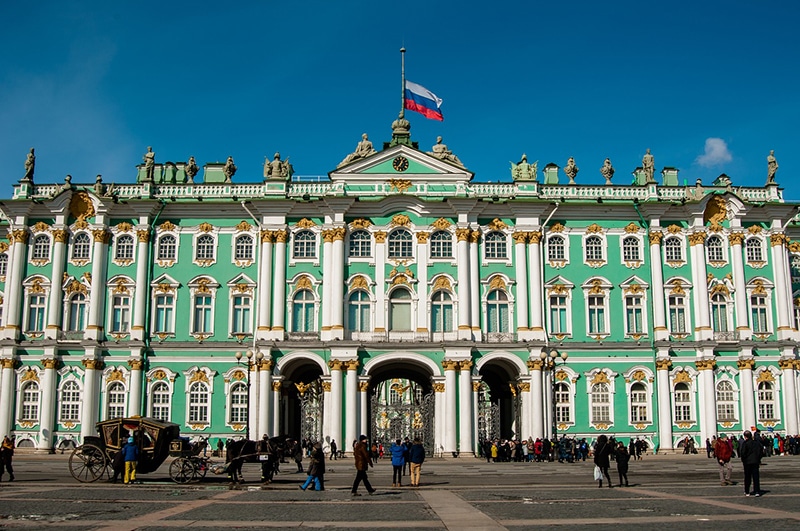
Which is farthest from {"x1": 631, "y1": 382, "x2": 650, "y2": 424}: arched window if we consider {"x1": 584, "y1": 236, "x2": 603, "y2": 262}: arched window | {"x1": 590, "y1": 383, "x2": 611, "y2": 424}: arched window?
{"x1": 584, "y1": 236, "x2": 603, "y2": 262}: arched window

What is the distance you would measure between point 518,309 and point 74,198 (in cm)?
2918

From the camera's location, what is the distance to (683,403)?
5500cm

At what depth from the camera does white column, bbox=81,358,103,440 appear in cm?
5341

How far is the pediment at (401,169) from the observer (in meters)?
56.3

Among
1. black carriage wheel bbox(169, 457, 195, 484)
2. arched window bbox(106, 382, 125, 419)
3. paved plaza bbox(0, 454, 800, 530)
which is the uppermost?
arched window bbox(106, 382, 125, 419)

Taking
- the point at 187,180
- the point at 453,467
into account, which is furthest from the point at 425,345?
the point at 187,180

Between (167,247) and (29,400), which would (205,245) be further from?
(29,400)

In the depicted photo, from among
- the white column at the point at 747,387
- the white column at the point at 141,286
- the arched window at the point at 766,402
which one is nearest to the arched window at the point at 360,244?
the white column at the point at 141,286

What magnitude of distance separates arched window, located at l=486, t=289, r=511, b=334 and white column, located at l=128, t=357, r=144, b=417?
2168 cm

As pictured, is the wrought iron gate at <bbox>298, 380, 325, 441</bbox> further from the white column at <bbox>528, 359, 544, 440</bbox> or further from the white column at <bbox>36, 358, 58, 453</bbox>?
the white column at <bbox>36, 358, 58, 453</bbox>

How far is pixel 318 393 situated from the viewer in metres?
54.9

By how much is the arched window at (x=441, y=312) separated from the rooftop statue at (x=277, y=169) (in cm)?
1258

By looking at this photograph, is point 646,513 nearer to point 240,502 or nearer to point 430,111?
point 240,502

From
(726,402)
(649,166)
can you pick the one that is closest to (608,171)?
(649,166)
